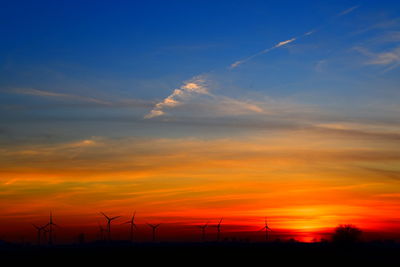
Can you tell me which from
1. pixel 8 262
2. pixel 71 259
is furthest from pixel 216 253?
pixel 8 262

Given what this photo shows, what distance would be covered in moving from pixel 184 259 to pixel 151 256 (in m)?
16.5

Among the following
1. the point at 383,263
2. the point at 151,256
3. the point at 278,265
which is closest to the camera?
the point at 278,265

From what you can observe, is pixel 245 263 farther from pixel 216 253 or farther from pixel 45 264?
pixel 45 264

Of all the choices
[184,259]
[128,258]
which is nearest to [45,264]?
[128,258]

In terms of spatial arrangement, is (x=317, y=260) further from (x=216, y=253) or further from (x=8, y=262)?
(x=8, y=262)

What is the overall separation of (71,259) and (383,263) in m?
94.2

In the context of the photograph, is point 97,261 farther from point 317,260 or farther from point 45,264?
point 317,260

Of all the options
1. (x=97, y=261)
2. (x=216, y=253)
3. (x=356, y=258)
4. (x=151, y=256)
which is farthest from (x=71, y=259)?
(x=356, y=258)

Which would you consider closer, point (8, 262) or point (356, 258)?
point (8, 262)

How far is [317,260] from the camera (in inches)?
6880

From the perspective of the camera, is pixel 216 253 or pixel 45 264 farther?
pixel 216 253

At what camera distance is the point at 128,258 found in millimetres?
180000

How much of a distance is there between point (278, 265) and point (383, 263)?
36070mm

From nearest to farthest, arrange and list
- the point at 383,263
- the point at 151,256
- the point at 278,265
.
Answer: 1. the point at 278,265
2. the point at 383,263
3. the point at 151,256
